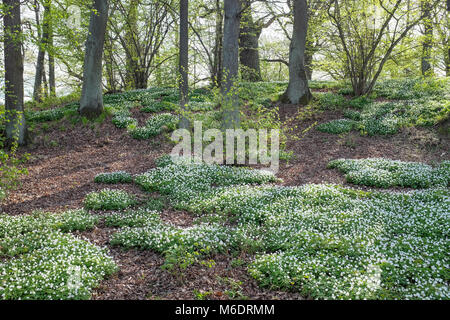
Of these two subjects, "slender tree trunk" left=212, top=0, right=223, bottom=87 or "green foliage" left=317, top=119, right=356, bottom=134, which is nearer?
"green foliage" left=317, top=119, right=356, bottom=134

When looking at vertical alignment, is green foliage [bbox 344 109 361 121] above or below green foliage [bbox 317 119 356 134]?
above

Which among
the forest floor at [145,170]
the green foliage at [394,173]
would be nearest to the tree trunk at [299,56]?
the forest floor at [145,170]

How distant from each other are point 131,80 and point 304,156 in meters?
18.2

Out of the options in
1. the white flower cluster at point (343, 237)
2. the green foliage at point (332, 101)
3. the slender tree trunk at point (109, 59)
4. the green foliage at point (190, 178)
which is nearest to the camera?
the white flower cluster at point (343, 237)

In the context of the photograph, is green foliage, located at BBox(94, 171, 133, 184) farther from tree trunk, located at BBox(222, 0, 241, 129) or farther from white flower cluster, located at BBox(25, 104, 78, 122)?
white flower cluster, located at BBox(25, 104, 78, 122)

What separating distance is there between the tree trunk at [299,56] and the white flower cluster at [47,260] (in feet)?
47.6

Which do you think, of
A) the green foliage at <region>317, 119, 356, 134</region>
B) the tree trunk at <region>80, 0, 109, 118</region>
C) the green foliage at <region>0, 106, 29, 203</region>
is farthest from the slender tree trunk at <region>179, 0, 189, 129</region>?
the green foliage at <region>317, 119, 356, 134</region>

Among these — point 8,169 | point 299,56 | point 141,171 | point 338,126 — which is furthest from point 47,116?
point 338,126

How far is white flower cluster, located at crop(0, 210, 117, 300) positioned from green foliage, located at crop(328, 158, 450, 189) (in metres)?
8.65

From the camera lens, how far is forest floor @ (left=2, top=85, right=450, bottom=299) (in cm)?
556

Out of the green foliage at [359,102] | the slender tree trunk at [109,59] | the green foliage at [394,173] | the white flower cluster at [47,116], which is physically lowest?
the green foliage at [394,173]

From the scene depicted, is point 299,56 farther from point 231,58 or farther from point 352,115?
point 231,58

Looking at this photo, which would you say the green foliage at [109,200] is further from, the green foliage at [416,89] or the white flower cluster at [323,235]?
the green foliage at [416,89]

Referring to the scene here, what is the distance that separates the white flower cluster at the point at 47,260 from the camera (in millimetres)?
4906
